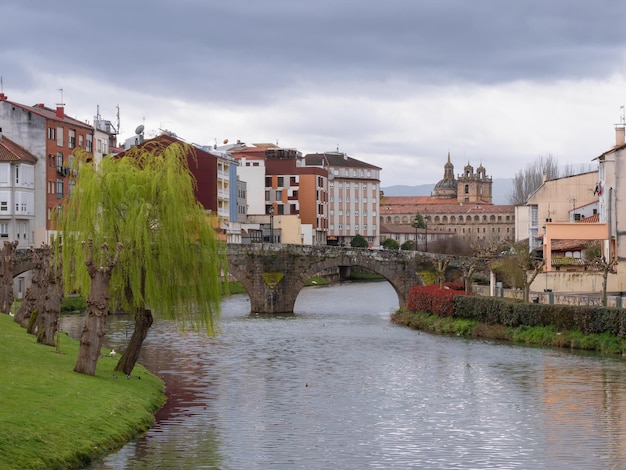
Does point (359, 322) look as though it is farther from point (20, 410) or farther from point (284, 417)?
point (20, 410)

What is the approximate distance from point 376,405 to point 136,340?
8439 mm

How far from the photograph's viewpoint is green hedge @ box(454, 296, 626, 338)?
53594 millimetres

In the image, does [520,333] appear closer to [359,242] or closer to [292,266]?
[292,266]

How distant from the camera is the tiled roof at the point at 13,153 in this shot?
3752 inches

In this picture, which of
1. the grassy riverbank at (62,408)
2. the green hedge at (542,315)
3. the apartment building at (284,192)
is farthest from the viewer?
the apartment building at (284,192)

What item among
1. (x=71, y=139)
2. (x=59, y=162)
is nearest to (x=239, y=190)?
(x=71, y=139)

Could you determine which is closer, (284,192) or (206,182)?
(206,182)

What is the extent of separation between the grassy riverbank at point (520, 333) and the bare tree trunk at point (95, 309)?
25.7 meters

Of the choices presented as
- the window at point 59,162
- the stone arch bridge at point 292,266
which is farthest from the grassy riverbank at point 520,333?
the window at point 59,162

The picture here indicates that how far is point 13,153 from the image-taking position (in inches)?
3757

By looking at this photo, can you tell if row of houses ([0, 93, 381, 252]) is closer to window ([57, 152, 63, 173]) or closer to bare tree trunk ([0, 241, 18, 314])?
window ([57, 152, 63, 173])

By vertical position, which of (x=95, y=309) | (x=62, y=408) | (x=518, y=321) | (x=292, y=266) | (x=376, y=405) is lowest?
(x=376, y=405)

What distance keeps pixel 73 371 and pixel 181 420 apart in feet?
14.1

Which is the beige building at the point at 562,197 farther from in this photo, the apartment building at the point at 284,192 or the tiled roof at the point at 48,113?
the apartment building at the point at 284,192
